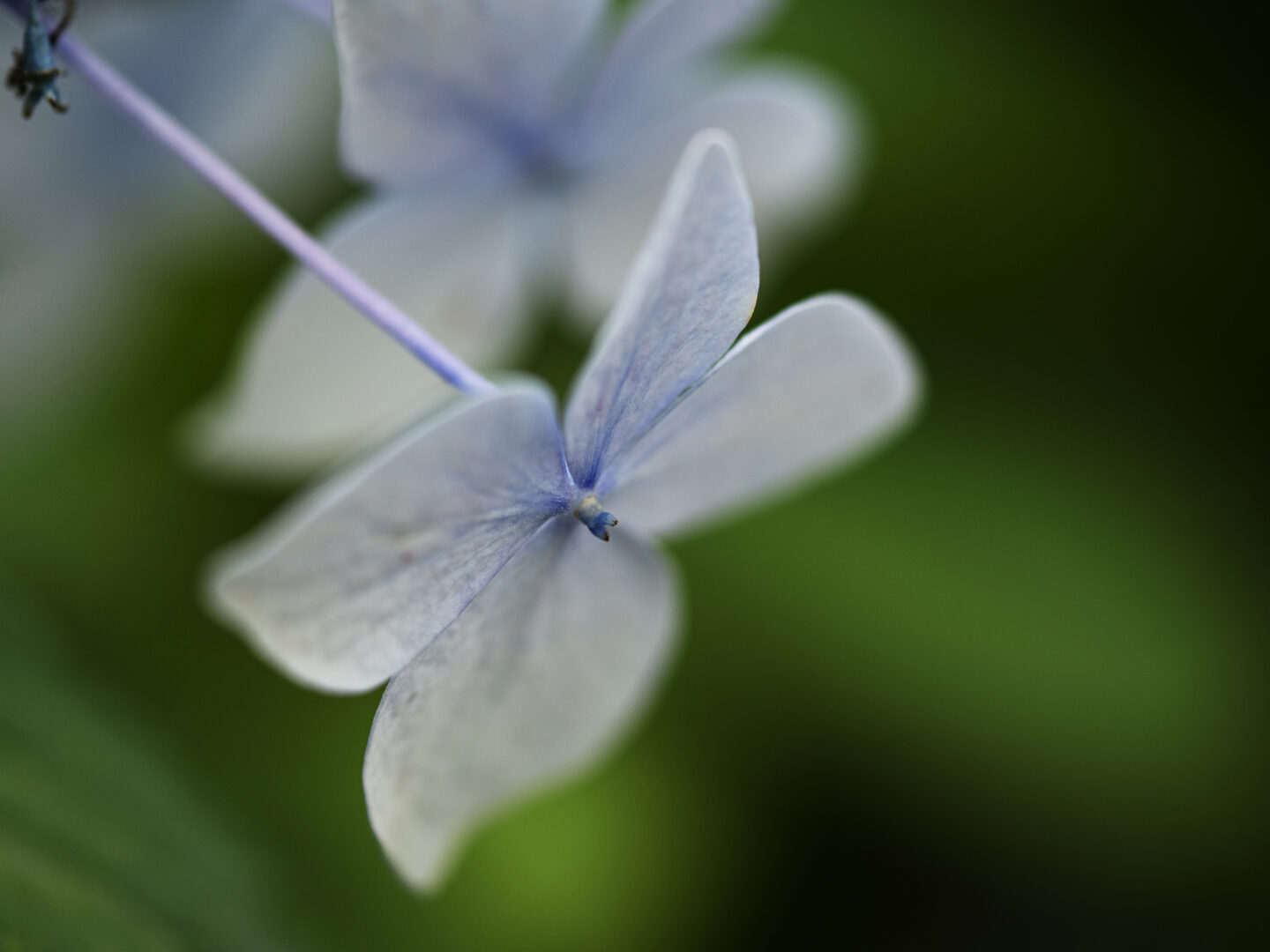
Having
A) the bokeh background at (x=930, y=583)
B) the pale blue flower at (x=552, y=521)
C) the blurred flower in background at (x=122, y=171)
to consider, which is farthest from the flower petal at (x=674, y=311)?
the bokeh background at (x=930, y=583)

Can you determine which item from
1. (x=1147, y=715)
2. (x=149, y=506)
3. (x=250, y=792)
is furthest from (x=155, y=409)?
(x=1147, y=715)

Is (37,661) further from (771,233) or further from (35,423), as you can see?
(771,233)

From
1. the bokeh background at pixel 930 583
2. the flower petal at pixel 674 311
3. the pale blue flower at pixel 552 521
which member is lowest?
the bokeh background at pixel 930 583

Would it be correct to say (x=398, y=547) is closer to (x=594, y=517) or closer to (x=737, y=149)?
(x=594, y=517)

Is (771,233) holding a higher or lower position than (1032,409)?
higher

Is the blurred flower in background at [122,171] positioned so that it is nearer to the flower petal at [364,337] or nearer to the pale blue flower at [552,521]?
the flower petal at [364,337]

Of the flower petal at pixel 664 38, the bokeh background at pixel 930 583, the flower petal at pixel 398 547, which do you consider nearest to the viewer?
the flower petal at pixel 398 547
